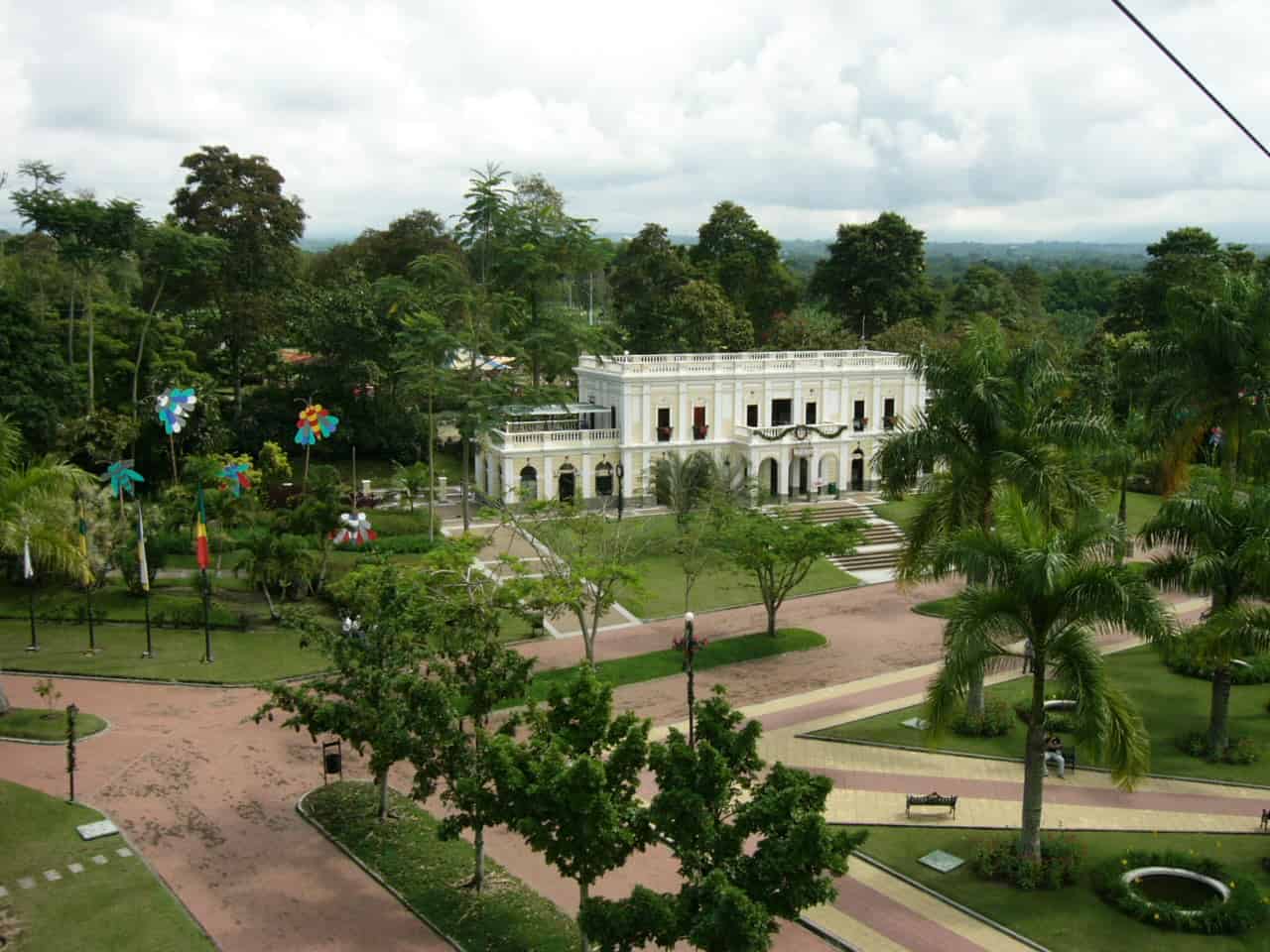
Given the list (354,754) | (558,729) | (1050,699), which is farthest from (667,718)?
(558,729)

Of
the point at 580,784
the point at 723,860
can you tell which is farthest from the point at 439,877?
the point at 723,860

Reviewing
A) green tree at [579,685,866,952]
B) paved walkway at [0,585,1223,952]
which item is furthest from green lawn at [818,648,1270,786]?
green tree at [579,685,866,952]

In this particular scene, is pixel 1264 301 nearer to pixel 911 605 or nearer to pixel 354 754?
pixel 911 605

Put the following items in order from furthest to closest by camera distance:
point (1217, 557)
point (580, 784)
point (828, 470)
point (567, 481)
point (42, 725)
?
point (828, 470) → point (567, 481) → point (42, 725) → point (1217, 557) → point (580, 784)

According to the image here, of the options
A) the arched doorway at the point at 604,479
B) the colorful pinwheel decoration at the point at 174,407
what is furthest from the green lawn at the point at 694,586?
the colorful pinwheel decoration at the point at 174,407

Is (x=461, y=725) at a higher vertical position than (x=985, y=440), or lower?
lower

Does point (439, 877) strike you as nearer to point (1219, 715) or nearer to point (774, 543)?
point (774, 543)

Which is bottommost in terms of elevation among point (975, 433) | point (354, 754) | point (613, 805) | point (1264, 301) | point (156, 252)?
point (354, 754)
